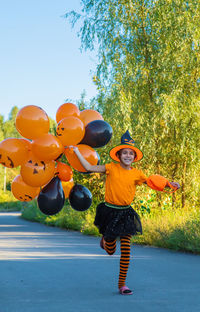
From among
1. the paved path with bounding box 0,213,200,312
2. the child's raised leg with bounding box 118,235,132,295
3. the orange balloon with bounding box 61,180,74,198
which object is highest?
the orange balloon with bounding box 61,180,74,198

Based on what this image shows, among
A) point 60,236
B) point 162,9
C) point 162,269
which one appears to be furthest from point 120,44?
point 162,269

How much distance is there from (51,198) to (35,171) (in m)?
0.36

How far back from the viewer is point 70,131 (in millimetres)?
4781

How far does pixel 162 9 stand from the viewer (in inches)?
436

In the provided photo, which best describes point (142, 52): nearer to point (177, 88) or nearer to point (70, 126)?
point (177, 88)

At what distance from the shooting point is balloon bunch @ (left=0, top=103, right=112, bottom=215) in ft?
15.2

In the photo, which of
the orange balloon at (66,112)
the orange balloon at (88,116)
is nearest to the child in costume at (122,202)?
the orange balloon at (88,116)

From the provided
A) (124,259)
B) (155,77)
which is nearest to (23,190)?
(124,259)

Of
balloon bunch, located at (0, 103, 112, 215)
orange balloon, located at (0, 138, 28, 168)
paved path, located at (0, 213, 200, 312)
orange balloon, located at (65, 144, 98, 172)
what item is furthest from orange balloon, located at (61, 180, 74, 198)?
paved path, located at (0, 213, 200, 312)

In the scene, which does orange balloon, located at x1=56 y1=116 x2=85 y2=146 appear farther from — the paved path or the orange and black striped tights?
the paved path

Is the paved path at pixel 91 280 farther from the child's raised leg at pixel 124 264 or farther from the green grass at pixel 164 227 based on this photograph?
the green grass at pixel 164 227

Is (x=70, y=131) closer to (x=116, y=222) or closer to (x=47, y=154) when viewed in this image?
(x=47, y=154)

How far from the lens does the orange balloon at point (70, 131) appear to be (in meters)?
4.79

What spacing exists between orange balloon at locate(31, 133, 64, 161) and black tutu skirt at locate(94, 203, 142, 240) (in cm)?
95
